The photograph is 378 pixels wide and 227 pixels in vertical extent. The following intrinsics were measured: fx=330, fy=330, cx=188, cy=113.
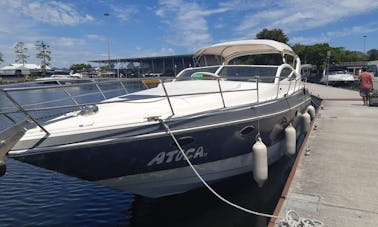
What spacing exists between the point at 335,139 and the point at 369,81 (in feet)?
22.5

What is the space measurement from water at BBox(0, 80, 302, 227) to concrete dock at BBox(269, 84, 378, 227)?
0.93 metres

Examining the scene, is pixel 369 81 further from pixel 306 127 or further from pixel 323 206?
pixel 323 206

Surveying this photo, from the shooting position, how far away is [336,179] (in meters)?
4.95

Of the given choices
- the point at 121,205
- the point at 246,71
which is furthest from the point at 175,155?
the point at 246,71

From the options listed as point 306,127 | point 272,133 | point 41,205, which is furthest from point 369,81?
point 41,205

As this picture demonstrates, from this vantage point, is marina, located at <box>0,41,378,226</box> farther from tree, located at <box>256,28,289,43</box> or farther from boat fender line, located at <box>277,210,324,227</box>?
tree, located at <box>256,28,289,43</box>

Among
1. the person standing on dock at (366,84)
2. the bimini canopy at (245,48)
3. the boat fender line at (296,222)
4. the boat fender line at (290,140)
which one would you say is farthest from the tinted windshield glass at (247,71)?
the person standing on dock at (366,84)

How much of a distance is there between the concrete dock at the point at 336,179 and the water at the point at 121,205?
93 cm

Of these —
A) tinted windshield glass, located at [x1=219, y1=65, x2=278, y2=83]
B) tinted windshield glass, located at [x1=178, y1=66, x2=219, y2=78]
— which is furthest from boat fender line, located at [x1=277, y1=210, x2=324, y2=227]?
tinted windshield glass, located at [x1=178, y1=66, x2=219, y2=78]

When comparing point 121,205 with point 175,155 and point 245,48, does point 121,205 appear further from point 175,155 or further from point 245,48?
point 245,48

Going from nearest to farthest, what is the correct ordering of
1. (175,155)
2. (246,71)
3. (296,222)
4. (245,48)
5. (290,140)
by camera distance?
(296,222)
(175,155)
(290,140)
(246,71)
(245,48)

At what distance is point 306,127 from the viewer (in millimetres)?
8680

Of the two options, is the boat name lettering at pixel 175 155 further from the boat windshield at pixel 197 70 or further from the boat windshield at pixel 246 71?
the boat windshield at pixel 197 70

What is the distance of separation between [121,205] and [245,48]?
4.83 metres
